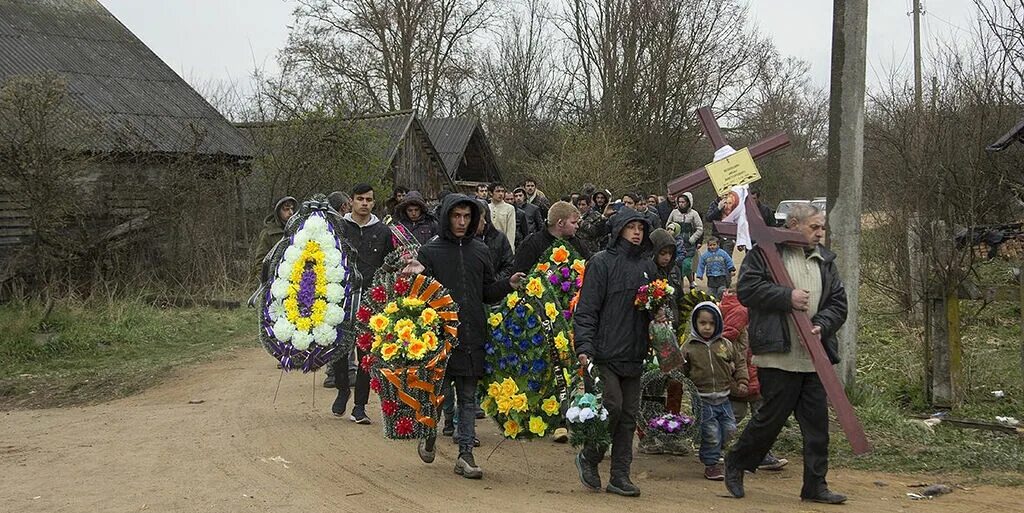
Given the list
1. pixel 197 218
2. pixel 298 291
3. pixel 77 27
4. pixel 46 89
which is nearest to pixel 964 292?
pixel 298 291

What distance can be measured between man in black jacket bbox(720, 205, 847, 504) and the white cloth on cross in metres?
0.11

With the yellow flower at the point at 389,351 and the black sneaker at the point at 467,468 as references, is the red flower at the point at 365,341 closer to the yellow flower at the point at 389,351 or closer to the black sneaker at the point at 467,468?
the yellow flower at the point at 389,351

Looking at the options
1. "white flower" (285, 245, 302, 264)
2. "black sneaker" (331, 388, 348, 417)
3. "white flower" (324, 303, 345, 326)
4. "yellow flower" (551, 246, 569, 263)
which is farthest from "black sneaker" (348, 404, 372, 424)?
"yellow flower" (551, 246, 569, 263)

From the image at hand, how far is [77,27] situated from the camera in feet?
85.6

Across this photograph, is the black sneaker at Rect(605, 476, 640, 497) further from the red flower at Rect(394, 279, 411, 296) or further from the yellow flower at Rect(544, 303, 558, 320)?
the red flower at Rect(394, 279, 411, 296)

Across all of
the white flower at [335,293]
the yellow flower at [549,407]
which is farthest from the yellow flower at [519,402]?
the white flower at [335,293]

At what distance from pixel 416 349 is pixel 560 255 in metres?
2.08

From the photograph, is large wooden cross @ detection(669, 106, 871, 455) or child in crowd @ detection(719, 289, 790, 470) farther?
child in crowd @ detection(719, 289, 790, 470)

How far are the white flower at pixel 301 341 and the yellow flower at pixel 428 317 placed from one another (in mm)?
2015

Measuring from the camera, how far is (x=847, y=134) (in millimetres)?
9617

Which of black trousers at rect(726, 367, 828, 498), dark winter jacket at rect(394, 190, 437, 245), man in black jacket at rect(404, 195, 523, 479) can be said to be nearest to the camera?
black trousers at rect(726, 367, 828, 498)

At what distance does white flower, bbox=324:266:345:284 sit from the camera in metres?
9.39

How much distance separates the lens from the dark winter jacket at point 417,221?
425 inches

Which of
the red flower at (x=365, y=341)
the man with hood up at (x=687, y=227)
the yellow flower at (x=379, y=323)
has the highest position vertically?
the man with hood up at (x=687, y=227)
